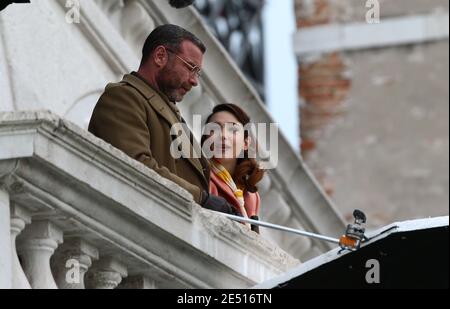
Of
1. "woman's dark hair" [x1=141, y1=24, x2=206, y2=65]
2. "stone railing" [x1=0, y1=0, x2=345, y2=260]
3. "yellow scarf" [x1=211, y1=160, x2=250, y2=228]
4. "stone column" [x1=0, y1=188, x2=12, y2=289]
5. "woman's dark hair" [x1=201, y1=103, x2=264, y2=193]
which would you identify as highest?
"stone railing" [x1=0, y1=0, x2=345, y2=260]

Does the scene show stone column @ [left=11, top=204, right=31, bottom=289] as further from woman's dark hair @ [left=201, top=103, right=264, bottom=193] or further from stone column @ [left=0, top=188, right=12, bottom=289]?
woman's dark hair @ [left=201, top=103, right=264, bottom=193]

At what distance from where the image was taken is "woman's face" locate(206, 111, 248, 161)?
1336cm

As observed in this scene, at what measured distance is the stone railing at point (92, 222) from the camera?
1118 centimetres

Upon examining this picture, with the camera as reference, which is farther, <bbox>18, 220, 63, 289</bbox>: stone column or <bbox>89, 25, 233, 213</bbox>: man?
<bbox>89, 25, 233, 213</bbox>: man

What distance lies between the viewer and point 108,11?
15.4 meters

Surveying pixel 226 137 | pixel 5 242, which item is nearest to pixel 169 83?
pixel 226 137

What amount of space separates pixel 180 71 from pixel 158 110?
0.25 metres

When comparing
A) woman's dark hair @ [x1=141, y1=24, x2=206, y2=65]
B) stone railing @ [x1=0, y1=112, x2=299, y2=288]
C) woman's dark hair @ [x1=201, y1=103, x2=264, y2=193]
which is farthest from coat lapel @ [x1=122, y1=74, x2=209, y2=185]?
stone railing @ [x1=0, y1=112, x2=299, y2=288]

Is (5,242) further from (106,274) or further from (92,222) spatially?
(106,274)

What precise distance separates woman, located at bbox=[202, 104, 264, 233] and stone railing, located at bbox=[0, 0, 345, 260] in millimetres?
955

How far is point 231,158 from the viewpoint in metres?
13.4

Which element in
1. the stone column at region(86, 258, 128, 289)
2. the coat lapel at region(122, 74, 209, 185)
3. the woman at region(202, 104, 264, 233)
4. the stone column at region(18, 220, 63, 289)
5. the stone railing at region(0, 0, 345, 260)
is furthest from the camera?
the stone railing at region(0, 0, 345, 260)
